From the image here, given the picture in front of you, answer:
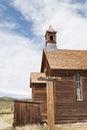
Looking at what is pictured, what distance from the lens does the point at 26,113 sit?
74.8 ft

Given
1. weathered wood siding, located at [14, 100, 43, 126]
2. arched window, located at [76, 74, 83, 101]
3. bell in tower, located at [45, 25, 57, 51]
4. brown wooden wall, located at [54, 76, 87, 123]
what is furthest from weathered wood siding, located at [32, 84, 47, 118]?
weathered wood siding, located at [14, 100, 43, 126]

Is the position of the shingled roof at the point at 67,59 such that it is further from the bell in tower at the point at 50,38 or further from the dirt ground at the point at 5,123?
the dirt ground at the point at 5,123

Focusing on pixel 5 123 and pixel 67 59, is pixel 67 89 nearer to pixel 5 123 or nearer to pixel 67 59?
pixel 67 59

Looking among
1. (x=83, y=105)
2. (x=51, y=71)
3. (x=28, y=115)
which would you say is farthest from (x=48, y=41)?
(x=28, y=115)

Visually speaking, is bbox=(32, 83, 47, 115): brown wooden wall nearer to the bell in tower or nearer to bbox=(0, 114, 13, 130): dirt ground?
bbox=(0, 114, 13, 130): dirt ground

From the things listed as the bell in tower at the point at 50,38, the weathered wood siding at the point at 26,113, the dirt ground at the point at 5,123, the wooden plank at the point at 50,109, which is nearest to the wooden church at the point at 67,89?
the weathered wood siding at the point at 26,113

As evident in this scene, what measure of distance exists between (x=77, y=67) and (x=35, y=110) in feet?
21.9

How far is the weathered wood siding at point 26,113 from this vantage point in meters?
22.5

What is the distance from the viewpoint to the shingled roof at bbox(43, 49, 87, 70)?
2711cm

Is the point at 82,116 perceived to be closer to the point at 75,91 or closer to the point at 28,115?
the point at 75,91

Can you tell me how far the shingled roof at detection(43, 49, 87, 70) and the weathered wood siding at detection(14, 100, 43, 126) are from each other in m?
4.89

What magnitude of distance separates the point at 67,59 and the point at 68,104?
473 centimetres

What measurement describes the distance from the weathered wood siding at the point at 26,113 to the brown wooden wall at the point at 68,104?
3360mm

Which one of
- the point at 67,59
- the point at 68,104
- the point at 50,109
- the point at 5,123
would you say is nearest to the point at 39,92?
the point at 68,104
